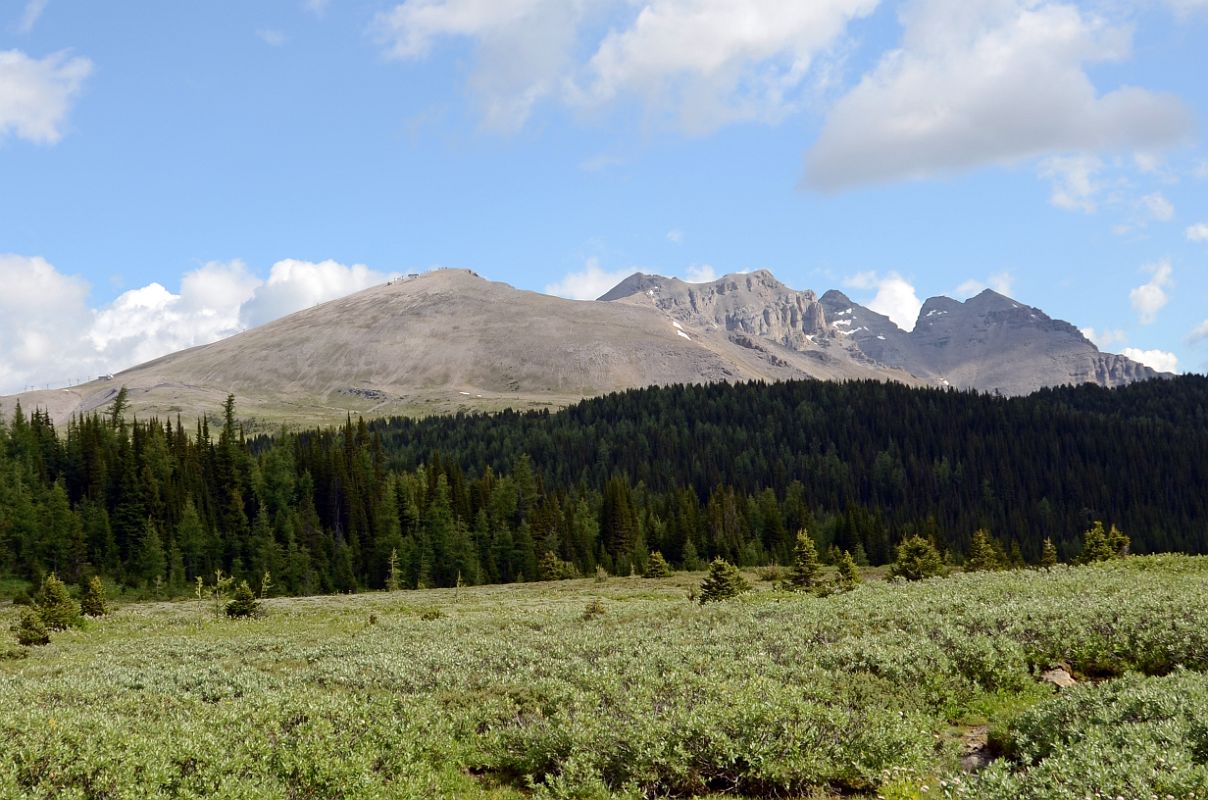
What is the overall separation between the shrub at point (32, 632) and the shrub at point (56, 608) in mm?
4737

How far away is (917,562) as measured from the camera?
6988 centimetres

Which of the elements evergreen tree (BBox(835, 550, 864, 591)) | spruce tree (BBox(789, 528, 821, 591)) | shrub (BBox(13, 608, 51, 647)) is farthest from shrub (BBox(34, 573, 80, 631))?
spruce tree (BBox(789, 528, 821, 591))

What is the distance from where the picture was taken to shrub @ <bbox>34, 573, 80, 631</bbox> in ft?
169

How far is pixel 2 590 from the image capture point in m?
87.3

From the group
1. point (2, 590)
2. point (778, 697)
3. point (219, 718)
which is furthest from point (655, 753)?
point (2, 590)

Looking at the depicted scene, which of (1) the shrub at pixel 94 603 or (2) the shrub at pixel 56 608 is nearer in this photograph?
(2) the shrub at pixel 56 608


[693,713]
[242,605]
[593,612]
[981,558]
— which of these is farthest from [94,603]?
[981,558]

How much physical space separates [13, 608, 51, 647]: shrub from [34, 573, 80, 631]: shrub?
474 centimetres

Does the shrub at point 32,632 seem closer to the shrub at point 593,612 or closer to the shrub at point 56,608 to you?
the shrub at point 56,608

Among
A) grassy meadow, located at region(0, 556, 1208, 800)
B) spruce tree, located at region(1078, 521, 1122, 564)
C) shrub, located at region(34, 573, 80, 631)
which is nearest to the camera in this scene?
grassy meadow, located at region(0, 556, 1208, 800)

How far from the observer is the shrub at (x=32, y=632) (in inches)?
1743

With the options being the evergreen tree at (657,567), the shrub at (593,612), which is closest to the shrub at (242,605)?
the shrub at (593,612)

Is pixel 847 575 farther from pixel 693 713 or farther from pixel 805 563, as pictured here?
pixel 693 713

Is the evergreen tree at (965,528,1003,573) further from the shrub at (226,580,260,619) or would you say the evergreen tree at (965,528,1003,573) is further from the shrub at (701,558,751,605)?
the shrub at (226,580,260,619)
